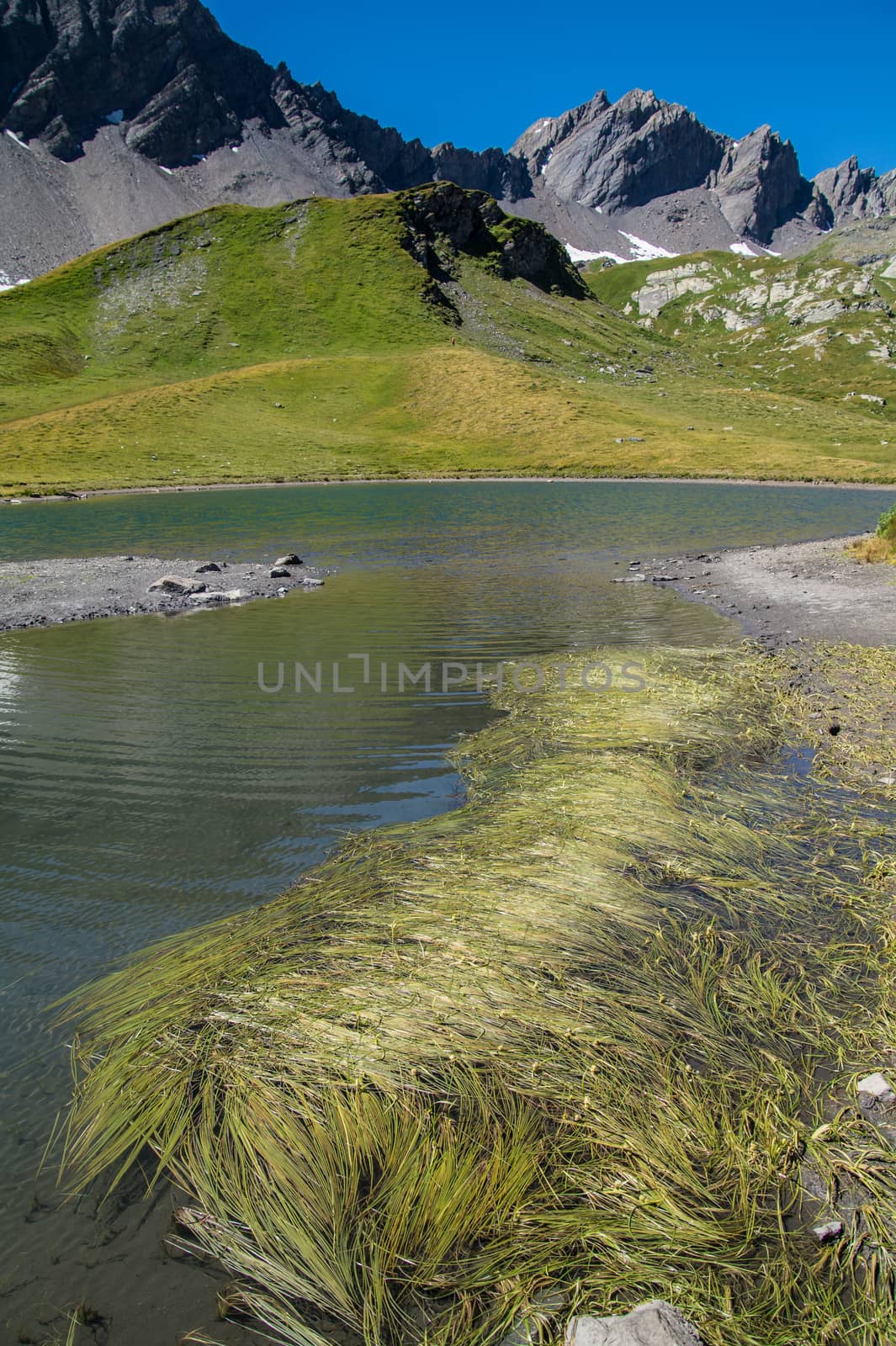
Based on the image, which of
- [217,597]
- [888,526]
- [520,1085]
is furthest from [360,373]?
[520,1085]

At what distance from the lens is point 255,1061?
5.23 metres

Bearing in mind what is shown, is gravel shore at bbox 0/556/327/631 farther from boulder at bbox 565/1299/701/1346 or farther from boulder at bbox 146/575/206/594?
boulder at bbox 565/1299/701/1346

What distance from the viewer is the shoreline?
66.9 metres

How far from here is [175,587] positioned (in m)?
25.8

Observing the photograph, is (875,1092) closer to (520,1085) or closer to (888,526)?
(520,1085)

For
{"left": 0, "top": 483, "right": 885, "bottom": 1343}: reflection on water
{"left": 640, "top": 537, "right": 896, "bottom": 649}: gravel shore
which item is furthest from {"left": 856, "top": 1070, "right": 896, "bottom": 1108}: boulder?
{"left": 640, "top": 537, "right": 896, "bottom": 649}: gravel shore

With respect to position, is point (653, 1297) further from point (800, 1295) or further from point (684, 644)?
point (684, 644)

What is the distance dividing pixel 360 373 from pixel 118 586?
11121cm

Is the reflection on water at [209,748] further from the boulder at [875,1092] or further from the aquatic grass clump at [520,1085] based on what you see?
the boulder at [875,1092]

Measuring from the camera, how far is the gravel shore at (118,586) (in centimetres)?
2350

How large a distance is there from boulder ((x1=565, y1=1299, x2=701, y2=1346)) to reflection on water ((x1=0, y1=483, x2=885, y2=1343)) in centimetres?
239

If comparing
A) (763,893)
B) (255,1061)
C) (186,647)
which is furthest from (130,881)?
(186,647)

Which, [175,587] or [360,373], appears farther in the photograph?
[360,373]

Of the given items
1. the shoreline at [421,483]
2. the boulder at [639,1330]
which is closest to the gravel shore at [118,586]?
the boulder at [639,1330]
